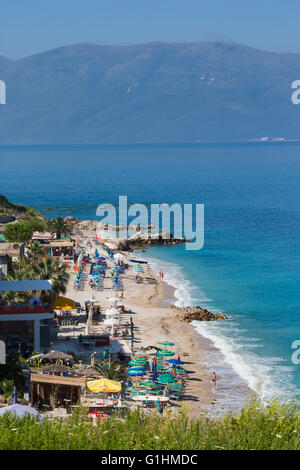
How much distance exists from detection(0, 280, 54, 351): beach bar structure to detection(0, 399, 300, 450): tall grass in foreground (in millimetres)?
16030

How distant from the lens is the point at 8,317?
35.9 m

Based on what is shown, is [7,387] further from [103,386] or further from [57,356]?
[57,356]

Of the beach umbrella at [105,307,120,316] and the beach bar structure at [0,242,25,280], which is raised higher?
the beach bar structure at [0,242,25,280]

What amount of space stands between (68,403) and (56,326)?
12.7 m

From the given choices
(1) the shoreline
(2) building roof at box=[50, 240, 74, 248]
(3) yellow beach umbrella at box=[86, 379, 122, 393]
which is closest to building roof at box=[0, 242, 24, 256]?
(1) the shoreline

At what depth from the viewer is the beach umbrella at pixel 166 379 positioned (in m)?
33.4

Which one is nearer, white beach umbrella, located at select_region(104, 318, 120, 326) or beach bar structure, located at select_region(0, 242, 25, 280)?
white beach umbrella, located at select_region(104, 318, 120, 326)

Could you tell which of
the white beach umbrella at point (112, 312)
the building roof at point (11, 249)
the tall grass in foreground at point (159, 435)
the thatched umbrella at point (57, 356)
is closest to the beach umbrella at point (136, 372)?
the thatched umbrella at point (57, 356)

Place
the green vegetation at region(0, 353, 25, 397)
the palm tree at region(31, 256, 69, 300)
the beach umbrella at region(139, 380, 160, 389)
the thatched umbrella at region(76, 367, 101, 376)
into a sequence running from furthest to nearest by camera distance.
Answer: the palm tree at region(31, 256, 69, 300) → the beach umbrella at region(139, 380, 160, 389) → the thatched umbrella at region(76, 367, 101, 376) → the green vegetation at region(0, 353, 25, 397)

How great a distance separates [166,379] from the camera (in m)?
33.6

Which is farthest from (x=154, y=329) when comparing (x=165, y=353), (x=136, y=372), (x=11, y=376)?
(x=11, y=376)

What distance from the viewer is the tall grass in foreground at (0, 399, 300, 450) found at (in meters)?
17.8

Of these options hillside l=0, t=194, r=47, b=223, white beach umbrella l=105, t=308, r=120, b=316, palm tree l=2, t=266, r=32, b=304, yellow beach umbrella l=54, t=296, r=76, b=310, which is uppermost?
hillside l=0, t=194, r=47, b=223

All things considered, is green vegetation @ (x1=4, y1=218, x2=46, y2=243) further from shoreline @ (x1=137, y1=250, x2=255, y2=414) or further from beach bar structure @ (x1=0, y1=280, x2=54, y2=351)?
beach bar structure @ (x1=0, y1=280, x2=54, y2=351)
